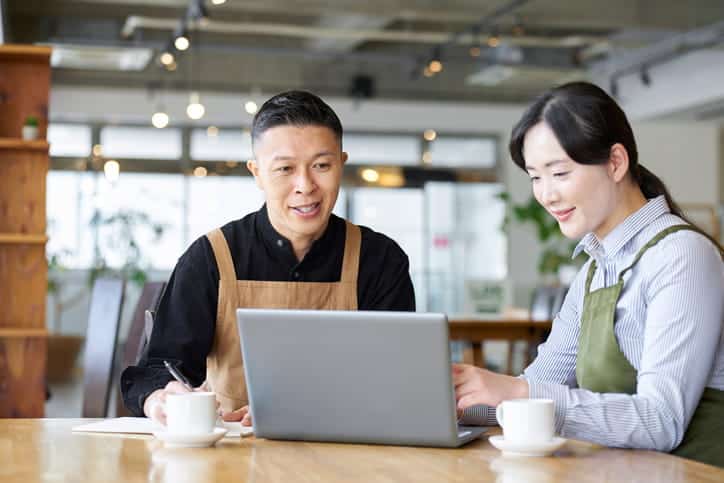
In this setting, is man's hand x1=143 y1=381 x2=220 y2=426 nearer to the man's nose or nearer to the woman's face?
the man's nose

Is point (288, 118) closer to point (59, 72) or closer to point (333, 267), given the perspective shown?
point (333, 267)

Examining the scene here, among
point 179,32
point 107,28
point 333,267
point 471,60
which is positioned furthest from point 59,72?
point 333,267

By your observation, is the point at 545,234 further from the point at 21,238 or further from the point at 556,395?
the point at 556,395

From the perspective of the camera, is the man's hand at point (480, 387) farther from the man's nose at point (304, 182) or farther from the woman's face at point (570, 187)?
the man's nose at point (304, 182)

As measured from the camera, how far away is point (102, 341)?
12.1 ft

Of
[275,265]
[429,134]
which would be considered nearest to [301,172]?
[275,265]

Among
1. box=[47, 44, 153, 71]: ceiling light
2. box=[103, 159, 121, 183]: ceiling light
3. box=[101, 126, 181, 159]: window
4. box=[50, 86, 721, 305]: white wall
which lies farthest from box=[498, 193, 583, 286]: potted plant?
box=[47, 44, 153, 71]: ceiling light

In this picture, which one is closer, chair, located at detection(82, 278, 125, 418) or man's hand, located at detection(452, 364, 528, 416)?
man's hand, located at detection(452, 364, 528, 416)

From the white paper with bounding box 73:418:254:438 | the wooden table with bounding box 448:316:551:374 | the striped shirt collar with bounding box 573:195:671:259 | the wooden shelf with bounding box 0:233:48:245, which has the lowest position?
the wooden table with bounding box 448:316:551:374

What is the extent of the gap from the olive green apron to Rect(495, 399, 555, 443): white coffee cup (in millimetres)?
312

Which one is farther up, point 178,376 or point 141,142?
point 141,142

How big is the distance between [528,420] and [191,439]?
563 millimetres

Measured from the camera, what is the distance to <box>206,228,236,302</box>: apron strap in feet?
8.09

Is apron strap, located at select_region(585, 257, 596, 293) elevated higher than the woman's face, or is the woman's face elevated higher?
the woman's face
